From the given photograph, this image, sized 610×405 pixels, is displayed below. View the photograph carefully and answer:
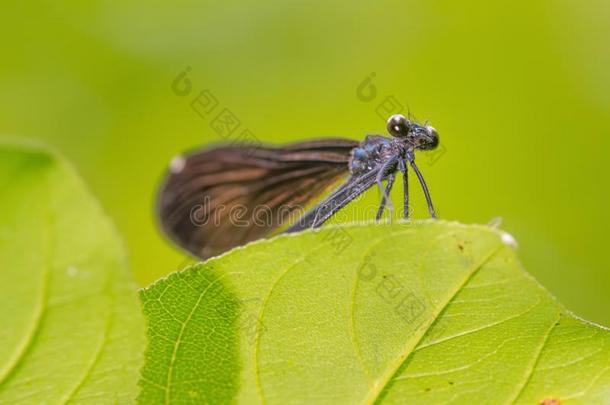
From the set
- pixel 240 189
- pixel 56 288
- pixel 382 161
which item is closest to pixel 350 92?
pixel 240 189

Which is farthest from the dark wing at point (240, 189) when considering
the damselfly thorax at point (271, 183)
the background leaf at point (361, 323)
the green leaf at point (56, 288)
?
the green leaf at point (56, 288)

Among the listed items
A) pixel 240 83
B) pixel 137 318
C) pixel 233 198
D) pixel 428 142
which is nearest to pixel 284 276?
pixel 137 318

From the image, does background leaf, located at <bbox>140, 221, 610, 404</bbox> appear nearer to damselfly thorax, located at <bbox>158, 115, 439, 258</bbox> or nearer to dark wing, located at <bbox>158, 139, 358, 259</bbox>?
damselfly thorax, located at <bbox>158, 115, 439, 258</bbox>

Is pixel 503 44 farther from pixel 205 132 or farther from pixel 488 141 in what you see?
pixel 205 132

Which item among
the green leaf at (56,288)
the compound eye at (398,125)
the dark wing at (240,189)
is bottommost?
the green leaf at (56,288)

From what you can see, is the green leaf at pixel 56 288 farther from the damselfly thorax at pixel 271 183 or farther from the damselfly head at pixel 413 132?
the damselfly head at pixel 413 132

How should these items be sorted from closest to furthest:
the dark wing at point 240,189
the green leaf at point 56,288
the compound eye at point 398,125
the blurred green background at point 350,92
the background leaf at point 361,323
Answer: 1. the green leaf at point 56,288
2. the background leaf at point 361,323
3. the compound eye at point 398,125
4. the dark wing at point 240,189
5. the blurred green background at point 350,92
